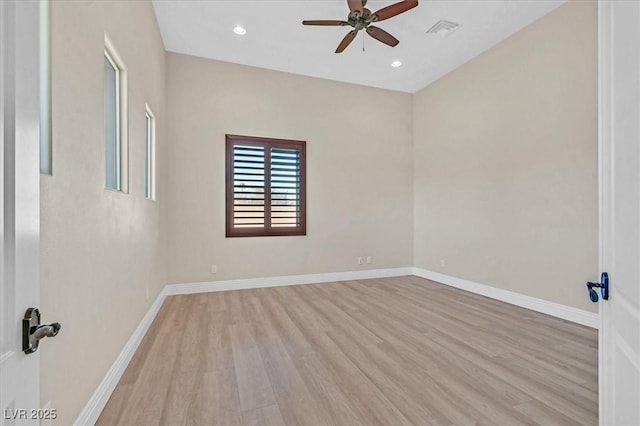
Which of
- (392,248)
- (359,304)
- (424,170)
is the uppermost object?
(424,170)

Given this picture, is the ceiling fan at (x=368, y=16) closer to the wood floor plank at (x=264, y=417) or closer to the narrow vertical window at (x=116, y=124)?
the narrow vertical window at (x=116, y=124)

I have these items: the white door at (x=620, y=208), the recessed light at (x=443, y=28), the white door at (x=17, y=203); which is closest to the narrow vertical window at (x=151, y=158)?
the white door at (x=17, y=203)

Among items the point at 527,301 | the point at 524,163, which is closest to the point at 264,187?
the point at 524,163

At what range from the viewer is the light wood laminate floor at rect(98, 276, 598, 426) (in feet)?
5.75

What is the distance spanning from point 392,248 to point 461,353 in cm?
322

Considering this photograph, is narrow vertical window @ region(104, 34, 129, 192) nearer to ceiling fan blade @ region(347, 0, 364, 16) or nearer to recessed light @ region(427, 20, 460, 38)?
ceiling fan blade @ region(347, 0, 364, 16)

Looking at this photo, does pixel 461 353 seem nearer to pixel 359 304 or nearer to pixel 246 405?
pixel 359 304

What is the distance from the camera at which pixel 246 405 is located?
1.83 m

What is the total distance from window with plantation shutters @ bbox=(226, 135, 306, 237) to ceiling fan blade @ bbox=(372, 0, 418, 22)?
2.39 metres

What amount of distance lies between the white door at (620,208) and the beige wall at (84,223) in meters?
2.05

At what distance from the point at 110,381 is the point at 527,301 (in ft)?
14.4

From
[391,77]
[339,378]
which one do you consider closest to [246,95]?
[391,77]

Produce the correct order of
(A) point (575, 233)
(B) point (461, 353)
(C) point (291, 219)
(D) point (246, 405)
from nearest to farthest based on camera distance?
(D) point (246, 405), (B) point (461, 353), (A) point (575, 233), (C) point (291, 219)

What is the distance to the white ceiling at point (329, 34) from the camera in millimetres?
3355
